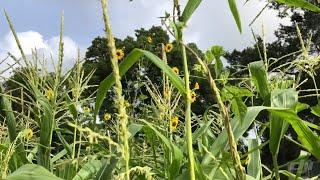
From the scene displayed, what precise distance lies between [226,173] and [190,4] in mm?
793

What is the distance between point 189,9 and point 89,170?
0.76m

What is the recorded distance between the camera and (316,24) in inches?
894

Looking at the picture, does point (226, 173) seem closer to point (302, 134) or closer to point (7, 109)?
point (302, 134)

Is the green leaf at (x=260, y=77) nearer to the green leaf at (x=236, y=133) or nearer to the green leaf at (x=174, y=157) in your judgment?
the green leaf at (x=236, y=133)

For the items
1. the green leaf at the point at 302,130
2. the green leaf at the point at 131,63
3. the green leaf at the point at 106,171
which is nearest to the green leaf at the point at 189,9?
the green leaf at the point at 131,63

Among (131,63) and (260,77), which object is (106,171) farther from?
(260,77)

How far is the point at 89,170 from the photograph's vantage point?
186cm

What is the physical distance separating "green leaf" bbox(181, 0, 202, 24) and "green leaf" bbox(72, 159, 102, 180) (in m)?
0.71

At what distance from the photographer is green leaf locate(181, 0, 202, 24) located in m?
1.30

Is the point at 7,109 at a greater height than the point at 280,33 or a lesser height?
lesser

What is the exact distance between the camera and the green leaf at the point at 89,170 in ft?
6.05

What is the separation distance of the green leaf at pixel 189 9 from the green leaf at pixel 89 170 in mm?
713

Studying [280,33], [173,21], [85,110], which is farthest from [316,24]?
[173,21]

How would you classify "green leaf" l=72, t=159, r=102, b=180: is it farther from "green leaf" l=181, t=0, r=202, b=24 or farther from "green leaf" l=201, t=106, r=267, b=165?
"green leaf" l=181, t=0, r=202, b=24
